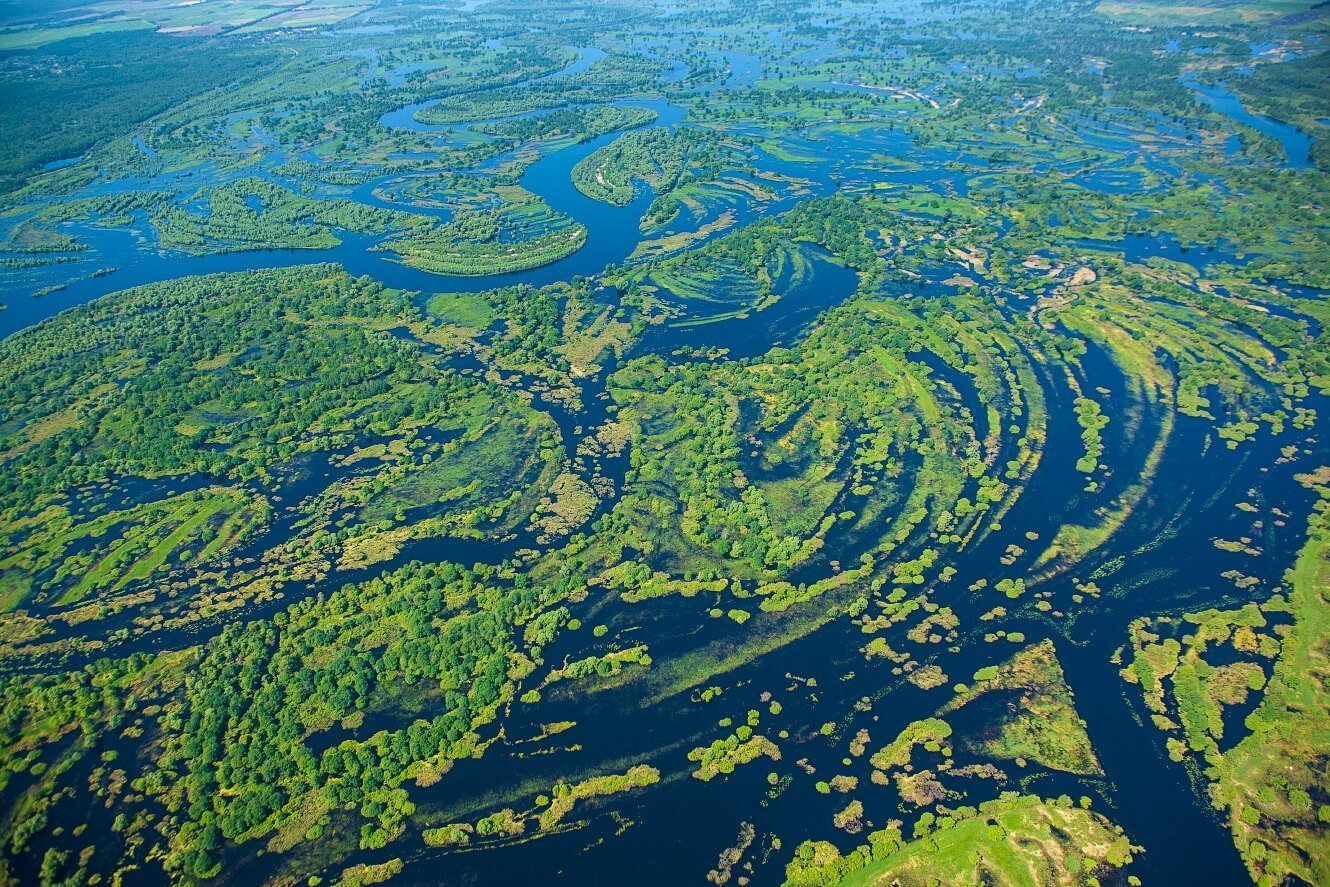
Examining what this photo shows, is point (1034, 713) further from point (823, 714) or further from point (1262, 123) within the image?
point (1262, 123)

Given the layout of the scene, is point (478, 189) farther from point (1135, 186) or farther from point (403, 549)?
point (1135, 186)

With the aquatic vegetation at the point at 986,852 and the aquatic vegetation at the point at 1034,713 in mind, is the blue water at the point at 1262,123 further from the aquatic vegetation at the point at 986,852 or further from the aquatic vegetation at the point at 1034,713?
the aquatic vegetation at the point at 986,852

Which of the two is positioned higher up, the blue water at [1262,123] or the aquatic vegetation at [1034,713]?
the blue water at [1262,123]

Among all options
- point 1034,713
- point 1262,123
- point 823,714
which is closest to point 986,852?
point 1034,713

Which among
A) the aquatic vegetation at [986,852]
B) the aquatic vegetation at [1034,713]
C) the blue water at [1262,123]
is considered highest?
the blue water at [1262,123]

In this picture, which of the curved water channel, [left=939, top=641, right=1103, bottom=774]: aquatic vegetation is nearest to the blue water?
the curved water channel

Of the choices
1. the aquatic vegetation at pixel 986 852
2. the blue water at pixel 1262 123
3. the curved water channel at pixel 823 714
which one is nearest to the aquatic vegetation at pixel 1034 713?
the curved water channel at pixel 823 714

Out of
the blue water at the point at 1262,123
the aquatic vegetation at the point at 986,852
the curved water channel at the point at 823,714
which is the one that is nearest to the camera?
the aquatic vegetation at the point at 986,852

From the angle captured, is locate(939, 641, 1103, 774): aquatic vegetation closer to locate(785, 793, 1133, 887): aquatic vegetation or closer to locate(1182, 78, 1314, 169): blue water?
locate(785, 793, 1133, 887): aquatic vegetation

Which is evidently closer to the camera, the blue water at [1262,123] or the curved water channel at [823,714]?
the curved water channel at [823,714]

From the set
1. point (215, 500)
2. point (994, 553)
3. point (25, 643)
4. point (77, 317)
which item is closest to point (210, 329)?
point (77, 317)

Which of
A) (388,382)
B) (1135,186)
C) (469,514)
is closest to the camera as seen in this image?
(469,514)
